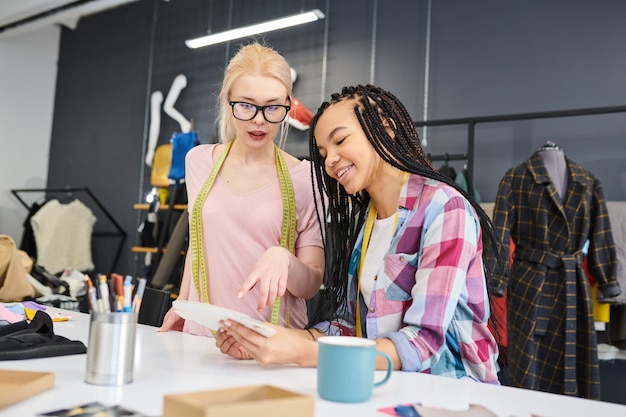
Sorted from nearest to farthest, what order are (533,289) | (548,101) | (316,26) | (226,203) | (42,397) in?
(42,397) → (226,203) → (533,289) → (548,101) → (316,26)

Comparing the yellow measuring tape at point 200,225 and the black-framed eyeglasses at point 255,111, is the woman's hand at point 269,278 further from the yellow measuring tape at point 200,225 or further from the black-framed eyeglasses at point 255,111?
the black-framed eyeglasses at point 255,111

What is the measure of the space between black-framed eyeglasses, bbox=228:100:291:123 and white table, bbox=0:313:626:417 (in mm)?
653

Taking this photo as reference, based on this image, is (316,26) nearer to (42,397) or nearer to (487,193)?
(487,193)

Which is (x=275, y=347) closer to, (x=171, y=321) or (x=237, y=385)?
(x=237, y=385)

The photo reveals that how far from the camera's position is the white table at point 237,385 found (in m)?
0.79

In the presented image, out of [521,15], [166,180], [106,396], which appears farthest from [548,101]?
[106,396]

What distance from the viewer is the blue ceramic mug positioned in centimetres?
83

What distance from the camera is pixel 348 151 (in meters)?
1.28

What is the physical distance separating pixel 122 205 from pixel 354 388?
15.2ft

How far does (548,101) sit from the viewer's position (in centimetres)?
330

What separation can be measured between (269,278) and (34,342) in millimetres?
466

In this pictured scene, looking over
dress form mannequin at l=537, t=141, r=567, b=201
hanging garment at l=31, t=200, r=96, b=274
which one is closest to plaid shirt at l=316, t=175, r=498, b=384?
dress form mannequin at l=537, t=141, r=567, b=201

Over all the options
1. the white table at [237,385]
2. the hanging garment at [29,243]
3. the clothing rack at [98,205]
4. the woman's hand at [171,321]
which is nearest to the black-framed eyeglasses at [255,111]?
the woman's hand at [171,321]

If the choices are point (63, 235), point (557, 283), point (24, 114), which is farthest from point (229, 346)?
point (24, 114)
